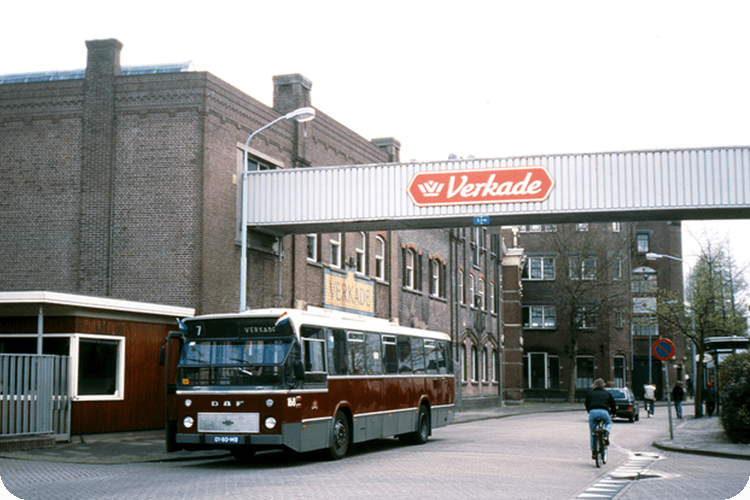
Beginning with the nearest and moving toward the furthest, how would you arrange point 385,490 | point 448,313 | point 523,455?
point 385,490
point 523,455
point 448,313

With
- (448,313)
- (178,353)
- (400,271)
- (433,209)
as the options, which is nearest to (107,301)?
(178,353)

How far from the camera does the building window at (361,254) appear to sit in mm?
34594

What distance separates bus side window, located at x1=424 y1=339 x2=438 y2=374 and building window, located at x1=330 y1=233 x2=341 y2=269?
990 centimetres

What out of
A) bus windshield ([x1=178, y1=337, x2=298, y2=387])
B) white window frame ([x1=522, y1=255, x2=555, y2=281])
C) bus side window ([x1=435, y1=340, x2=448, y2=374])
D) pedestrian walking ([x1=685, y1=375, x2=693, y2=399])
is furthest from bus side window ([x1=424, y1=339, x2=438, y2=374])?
white window frame ([x1=522, y1=255, x2=555, y2=281])

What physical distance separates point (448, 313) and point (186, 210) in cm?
2404

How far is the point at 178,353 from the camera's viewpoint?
16.5m

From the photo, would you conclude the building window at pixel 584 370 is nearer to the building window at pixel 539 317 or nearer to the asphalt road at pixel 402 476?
the building window at pixel 539 317

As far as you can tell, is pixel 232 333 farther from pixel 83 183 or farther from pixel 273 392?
pixel 83 183

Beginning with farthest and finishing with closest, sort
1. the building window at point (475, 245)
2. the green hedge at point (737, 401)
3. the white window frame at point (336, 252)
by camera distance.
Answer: the building window at point (475, 245) < the white window frame at point (336, 252) < the green hedge at point (737, 401)

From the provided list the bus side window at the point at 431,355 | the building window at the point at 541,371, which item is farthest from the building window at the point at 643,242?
the bus side window at the point at 431,355

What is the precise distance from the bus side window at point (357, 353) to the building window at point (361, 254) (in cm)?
1538

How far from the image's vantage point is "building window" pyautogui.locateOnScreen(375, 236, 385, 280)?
36.5 meters

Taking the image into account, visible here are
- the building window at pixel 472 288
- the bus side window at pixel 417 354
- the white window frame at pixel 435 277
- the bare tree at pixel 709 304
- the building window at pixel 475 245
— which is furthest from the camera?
the building window at pixel 475 245

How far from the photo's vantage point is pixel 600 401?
17.5 metres
